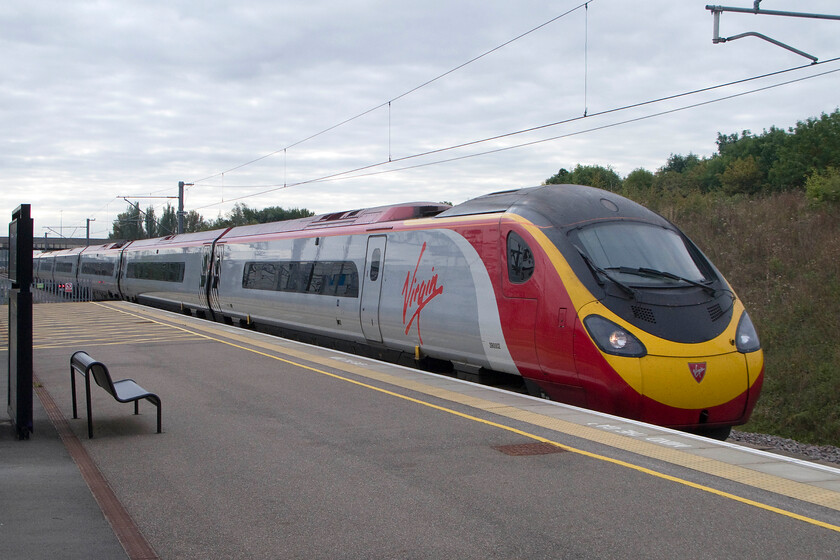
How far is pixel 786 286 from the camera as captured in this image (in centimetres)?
2169

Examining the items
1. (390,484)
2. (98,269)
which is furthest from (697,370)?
(98,269)

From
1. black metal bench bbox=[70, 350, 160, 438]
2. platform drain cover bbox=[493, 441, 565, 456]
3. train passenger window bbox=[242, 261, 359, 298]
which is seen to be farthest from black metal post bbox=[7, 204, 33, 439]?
train passenger window bbox=[242, 261, 359, 298]

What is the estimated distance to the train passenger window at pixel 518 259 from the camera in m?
9.60

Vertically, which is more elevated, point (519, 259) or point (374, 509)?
point (519, 259)

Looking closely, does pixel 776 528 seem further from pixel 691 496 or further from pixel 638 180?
pixel 638 180

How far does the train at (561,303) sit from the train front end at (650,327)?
15 mm

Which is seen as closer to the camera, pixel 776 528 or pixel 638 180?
pixel 776 528

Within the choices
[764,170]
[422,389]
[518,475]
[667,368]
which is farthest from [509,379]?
[764,170]

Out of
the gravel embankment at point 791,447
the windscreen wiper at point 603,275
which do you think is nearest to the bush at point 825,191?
the gravel embankment at point 791,447

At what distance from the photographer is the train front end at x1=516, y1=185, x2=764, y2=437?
823cm

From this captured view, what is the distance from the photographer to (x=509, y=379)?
1093 cm

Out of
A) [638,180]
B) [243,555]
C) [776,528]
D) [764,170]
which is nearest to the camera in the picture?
[243,555]

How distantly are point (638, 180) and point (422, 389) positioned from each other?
53.2 metres

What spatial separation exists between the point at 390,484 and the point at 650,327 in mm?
4075
